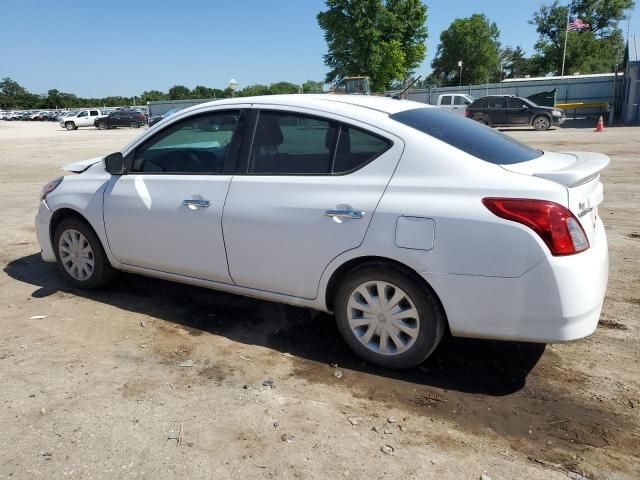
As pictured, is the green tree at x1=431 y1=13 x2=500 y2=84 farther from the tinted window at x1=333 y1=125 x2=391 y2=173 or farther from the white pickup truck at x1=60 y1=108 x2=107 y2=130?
the tinted window at x1=333 y1=125 x2=391 y2=173

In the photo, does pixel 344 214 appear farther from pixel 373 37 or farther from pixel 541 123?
pixel 373 37

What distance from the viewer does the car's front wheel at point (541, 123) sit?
24258 mm

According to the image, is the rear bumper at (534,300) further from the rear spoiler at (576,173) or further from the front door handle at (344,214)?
the front door handle at (344,214)

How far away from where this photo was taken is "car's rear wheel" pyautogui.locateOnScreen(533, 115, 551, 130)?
955 inches

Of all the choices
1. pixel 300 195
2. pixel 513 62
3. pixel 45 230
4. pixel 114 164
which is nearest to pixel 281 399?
pixel 300 195

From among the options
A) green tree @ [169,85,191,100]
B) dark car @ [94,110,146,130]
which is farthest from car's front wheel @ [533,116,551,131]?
green tree @ [169,85,191,100]

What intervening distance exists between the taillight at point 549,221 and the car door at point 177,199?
1.93 metres

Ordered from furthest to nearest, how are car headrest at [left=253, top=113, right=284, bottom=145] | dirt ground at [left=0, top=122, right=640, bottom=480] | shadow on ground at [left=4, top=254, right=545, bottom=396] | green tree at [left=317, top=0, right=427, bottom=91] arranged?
1. green tree at [left=317, top=0, right=427, bottom=91]
2. car headrest at [left=253, top=113, right=284, bottom=145]
3. shadow on ground at [left=4, top=254, right=545, bottom=396]
4. dirt ground at [left=0, top=122, right=640, bottom=480]

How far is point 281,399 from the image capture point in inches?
120

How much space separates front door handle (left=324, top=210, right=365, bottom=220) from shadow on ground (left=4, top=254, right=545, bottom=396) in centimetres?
100

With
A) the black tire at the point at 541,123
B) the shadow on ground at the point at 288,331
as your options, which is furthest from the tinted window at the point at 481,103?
the shadow on ground at the point at 288,331

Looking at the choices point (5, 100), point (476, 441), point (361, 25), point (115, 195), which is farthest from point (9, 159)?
point (5, 100)

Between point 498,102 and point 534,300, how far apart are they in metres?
24.3

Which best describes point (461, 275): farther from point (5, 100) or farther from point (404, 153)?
point (5, 100)
